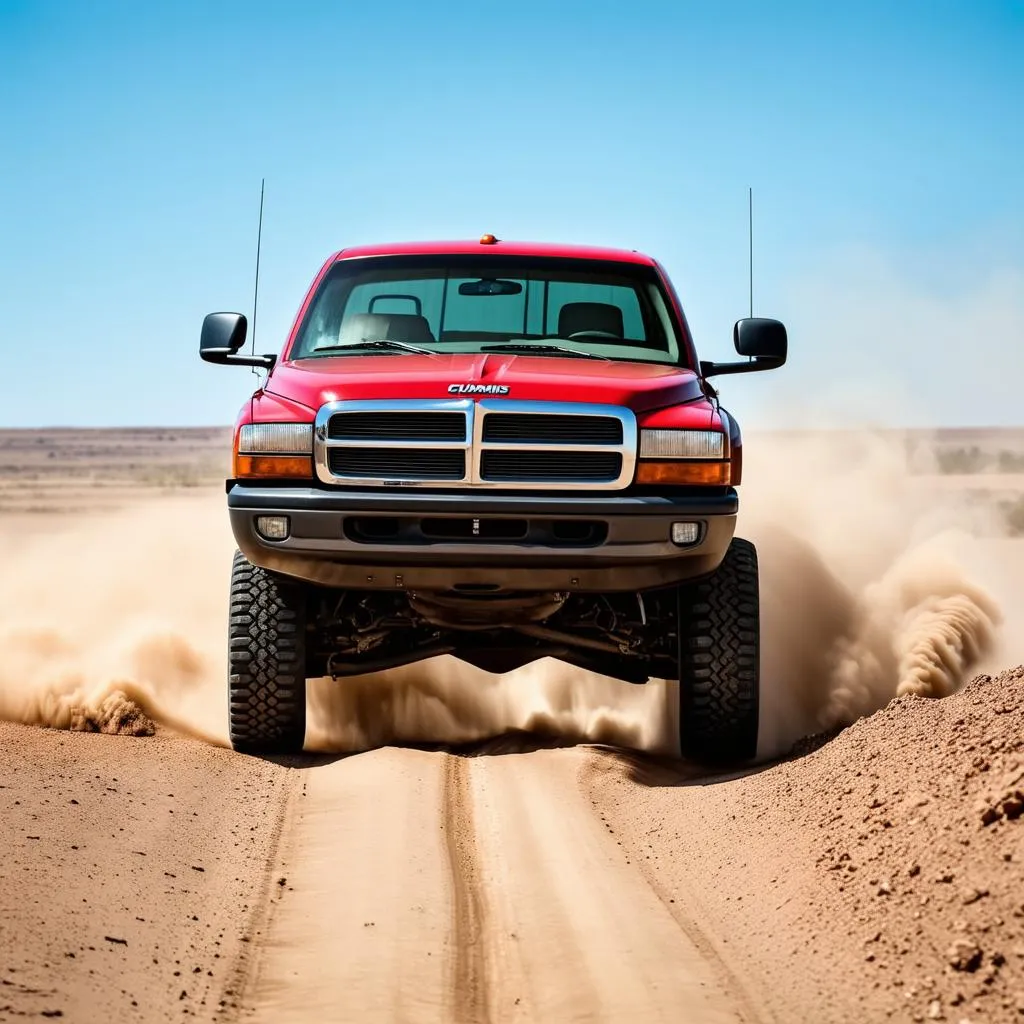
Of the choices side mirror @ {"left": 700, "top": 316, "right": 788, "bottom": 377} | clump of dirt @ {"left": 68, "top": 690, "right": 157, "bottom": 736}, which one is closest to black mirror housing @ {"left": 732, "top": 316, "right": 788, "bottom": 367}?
side mirror @ {"left": 700, "top": 316, "right": 788, "bottom": 377}

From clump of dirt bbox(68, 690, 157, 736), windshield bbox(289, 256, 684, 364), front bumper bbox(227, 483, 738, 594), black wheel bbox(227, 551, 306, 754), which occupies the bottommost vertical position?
clump of dirt bbox(68, 690, 157, 736)

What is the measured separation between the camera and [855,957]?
4.00 meters

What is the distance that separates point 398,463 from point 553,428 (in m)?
0.62

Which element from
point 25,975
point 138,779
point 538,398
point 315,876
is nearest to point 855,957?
point 315,876

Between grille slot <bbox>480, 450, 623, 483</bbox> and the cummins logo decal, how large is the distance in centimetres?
24

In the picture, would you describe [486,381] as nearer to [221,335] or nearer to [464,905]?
[221,335]

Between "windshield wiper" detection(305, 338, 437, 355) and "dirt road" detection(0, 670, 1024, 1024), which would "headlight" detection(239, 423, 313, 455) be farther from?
"dirt road" detection(0, 670, 1024, 1024)

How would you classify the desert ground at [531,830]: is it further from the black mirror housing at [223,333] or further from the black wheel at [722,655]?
the black mirror housing at [223,333]

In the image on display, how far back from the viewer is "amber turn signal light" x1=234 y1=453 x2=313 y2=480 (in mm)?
5945

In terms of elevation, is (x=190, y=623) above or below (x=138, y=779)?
above

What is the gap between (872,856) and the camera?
15.4ft

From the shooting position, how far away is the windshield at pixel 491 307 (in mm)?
6988

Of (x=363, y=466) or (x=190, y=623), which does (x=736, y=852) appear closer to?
(x=363, y=466)

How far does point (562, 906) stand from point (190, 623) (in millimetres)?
4994
